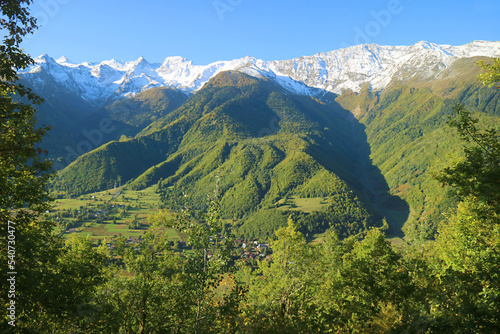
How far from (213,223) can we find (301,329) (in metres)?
11.2

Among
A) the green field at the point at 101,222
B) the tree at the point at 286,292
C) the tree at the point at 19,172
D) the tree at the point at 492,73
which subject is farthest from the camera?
the green field at the point at 101,222

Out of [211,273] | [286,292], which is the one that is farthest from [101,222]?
[211,273]

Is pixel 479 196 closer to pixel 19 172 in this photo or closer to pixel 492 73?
pixel 492 73

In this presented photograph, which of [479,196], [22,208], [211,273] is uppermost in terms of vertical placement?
[22,208]

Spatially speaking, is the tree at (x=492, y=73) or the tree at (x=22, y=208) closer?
the tree at (x=22, y=208)

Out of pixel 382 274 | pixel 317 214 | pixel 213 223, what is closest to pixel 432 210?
pixel 317 214

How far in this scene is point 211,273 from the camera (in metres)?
12.5

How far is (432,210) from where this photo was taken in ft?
617

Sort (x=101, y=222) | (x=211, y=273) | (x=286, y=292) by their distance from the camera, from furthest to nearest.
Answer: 1. (x=101, y=222)
2. (x=286, y=292)
3. (x=211, y=273)

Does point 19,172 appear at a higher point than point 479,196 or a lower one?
higher

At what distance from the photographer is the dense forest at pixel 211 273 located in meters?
11.8

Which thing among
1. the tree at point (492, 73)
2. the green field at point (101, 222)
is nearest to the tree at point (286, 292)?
the tree at point (492, 73)

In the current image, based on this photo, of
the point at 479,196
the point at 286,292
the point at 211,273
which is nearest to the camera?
the point at 479,196

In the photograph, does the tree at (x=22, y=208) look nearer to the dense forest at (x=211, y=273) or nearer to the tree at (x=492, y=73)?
the dense forest at (x=211, y=273)
